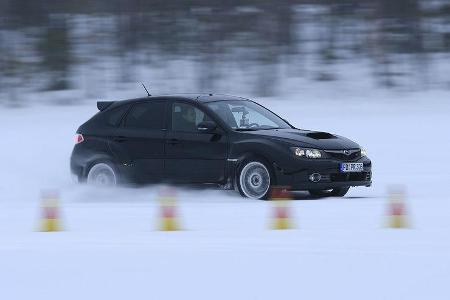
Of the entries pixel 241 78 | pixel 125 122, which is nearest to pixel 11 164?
pixel 125 122

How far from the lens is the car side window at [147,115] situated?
14453 millimetres

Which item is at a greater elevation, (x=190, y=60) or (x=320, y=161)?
(x=190, y=60)

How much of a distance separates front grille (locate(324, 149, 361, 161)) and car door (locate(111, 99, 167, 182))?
2.32 m

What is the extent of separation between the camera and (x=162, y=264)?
28.0ft

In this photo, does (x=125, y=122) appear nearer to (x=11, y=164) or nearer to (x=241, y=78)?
(x=11, y=164)

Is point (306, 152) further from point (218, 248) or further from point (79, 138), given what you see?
point (218, 248)

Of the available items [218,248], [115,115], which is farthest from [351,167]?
[218,248]

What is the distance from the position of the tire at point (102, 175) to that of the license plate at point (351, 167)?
3233 millimetres

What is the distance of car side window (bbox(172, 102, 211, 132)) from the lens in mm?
14148

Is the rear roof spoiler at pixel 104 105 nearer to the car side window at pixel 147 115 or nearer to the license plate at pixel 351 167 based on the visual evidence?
the car side window at pixel 147 115

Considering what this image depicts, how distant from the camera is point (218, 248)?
9.09 meters

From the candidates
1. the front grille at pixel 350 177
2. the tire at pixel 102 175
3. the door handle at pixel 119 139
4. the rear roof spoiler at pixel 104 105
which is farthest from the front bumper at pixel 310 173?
the rear roof spoiler at pixel 104 105

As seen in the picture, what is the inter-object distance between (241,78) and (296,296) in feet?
64.0

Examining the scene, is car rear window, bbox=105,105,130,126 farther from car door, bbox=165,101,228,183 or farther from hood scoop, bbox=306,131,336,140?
hood scoop, bbox=306,131,336,140
